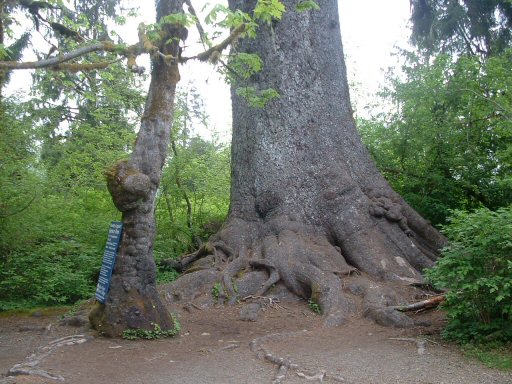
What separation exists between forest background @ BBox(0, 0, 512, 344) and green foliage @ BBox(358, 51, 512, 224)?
3 centimetres

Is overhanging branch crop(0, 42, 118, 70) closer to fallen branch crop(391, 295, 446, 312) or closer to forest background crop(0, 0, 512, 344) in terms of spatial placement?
forest background crop(0, 0, 512, 344)

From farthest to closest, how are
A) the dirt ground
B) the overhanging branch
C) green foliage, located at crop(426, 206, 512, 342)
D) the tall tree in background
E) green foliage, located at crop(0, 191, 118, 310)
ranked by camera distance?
the tall tree in background < green foliage, located at crop(0, 191, 118, 310) < the overhanging branch < green foliage, located at crop(426, 206, 512, 342) < the dirt ground

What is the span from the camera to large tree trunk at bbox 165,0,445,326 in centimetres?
966

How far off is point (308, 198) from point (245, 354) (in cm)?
443

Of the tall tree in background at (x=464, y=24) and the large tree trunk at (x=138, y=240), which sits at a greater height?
the tall tree in background at (x=464, y=24)

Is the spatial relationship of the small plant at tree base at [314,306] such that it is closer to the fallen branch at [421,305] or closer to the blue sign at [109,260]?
the fallen branch at [421,305]

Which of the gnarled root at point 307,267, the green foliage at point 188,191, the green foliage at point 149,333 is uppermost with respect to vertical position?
the green foliage at point 188,191

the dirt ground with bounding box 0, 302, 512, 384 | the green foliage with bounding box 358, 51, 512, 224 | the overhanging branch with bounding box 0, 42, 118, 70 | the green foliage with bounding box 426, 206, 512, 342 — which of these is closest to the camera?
the dirt ground with bounding box 0, 302, 512, 384

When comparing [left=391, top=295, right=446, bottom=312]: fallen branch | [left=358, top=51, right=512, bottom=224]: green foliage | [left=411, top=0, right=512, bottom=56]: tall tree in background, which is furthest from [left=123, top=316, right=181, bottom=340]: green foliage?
[left=411, top=0, right=512, bottom=56]: tall tree in background

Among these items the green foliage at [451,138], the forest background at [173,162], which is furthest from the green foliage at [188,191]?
the green foliage at [451,138]

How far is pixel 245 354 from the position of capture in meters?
6.84

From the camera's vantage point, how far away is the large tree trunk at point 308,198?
31.7 ft

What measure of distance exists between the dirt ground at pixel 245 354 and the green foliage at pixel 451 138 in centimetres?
584

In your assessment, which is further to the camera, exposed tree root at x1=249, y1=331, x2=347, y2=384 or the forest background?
the forest background
